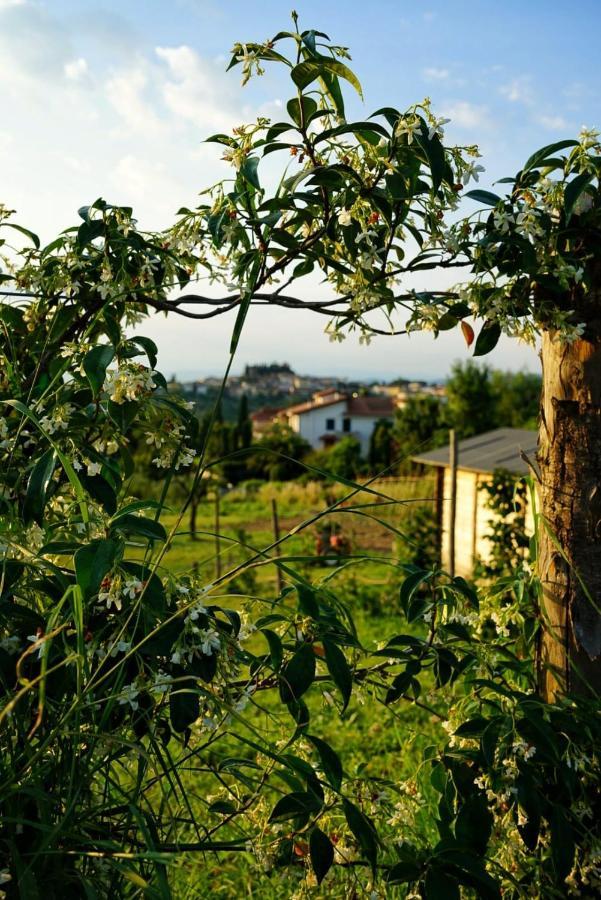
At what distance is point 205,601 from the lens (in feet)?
4.00

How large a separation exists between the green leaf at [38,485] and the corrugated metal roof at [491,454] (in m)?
6.41

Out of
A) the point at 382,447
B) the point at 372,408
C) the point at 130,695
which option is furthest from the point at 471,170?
the point at 372,408

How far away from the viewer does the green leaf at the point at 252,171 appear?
1.35 metres

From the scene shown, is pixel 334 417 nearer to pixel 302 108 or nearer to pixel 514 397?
pixel 514 397

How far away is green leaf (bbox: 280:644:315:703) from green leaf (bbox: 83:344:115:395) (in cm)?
50

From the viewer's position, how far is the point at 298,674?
113 cm

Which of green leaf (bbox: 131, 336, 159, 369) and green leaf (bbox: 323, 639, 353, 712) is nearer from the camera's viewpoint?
green leaf (bbox: 323, 639, 353, 712)

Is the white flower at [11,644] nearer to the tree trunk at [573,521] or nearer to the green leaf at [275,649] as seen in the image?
the green leaf at [275,649]

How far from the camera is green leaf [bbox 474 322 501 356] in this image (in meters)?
1.60

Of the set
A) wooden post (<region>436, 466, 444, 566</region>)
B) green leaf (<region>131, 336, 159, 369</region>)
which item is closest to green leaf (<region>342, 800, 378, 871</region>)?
green leaf (<region>131, 336, 159, 369</region>)

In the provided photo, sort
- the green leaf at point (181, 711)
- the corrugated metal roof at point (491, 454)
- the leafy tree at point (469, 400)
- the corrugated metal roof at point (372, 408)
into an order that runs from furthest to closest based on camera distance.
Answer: the corrugated metal roof at point (372, 408), the leafy tree at point (469, 400), the corrugated metal roof at point (491, 454), the green leaf at point (181, 711)

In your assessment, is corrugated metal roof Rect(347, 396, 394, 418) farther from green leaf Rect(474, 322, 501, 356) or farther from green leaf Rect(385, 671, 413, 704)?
green leaf Rect(385, 671, 413, 704)

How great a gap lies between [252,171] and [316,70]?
195 mm

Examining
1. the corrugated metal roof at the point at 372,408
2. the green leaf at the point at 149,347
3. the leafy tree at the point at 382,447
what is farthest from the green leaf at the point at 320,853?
the corrugated metal roof at the point at 372,408
